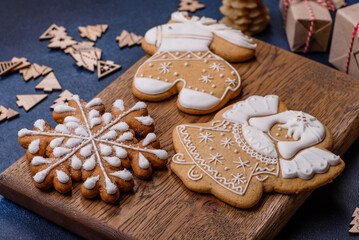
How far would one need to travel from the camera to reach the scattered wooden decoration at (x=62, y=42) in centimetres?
251

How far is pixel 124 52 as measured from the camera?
2.51 metres

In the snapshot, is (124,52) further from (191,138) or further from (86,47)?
(191,138)

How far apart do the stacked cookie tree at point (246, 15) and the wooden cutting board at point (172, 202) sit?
0.54m

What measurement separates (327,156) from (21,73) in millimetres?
1522

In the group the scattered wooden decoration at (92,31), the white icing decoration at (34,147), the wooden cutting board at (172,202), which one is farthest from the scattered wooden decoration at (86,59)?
the white icing decoration at (34,147)

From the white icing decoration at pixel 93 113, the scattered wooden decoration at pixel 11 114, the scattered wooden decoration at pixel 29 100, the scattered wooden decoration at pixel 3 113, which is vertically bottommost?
the scattered wooden decoration at pixel 3 113

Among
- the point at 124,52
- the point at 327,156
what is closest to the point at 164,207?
the point at 327,156

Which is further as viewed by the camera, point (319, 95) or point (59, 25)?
point (59, 25)

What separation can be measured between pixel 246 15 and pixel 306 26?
31 centimetres

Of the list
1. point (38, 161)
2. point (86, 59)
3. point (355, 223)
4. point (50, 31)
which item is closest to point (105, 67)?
point (86, 59)

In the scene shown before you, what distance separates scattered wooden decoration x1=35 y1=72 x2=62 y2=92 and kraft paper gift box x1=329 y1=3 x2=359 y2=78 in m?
1.35

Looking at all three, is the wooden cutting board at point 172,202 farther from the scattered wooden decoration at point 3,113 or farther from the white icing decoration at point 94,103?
the scattered wooden decoration at point 3,113

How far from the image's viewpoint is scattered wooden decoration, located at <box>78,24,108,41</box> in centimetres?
258

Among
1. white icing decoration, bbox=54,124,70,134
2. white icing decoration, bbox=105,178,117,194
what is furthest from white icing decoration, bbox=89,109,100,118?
white icing decoration, bbox=105,178,117,194
